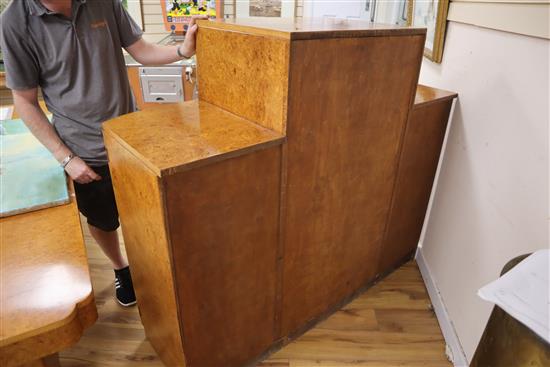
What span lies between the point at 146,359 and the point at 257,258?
2.63ft

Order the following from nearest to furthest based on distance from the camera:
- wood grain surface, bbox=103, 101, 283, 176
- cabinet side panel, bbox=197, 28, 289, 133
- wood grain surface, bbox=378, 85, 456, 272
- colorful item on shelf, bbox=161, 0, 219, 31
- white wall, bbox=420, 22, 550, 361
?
1. wood grain surface, bbox=103, 101, 283, 176
2. cabinet side panel, bbox=197, 28, 289, 133
3. white wall, bbox=420, 22, 550, 361
4. wood grain surface, bbox=378, 85, 456, 272
5. colorful item on shelf, bbox=161, 0, 219, 31

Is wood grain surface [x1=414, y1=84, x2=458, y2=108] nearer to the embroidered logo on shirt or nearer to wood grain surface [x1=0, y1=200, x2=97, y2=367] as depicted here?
the embroidered logo on shirt

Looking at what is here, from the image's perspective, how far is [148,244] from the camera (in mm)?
1176

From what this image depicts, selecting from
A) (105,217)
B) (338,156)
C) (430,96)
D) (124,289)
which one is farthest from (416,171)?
(124,289)

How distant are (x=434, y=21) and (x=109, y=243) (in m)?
2.00

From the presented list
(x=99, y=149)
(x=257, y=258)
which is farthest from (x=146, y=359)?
(x=99, y=149)

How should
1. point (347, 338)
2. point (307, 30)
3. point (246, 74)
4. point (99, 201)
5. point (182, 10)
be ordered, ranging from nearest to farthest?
point (307, 30) → point (246, 74) → point (99, 201) → point (347, 338) → point (182, 10)

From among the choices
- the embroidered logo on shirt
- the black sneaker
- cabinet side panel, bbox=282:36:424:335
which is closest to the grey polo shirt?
the embroidered logo on shirt

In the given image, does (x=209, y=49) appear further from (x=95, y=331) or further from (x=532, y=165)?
(x=95, y=331)

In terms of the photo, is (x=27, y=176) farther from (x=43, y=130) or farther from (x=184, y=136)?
(x=184, y=136)

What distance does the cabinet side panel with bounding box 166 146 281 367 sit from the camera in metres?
1.05

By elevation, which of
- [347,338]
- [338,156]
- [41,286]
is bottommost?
[347,338]

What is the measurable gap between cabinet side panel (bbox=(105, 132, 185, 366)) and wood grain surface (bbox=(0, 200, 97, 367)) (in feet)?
0.59

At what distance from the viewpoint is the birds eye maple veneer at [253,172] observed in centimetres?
107
